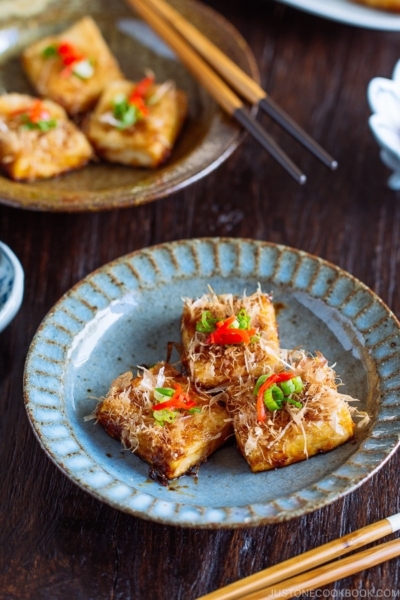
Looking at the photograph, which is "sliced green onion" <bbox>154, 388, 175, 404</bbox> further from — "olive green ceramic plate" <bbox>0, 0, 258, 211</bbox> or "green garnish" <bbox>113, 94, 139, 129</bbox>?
"green garnish" <bbox>113, 94, 139, 129</bbox>

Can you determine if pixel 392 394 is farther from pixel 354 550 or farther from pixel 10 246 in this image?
pixel 10 246

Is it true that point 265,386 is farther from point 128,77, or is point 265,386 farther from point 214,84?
point 128,77

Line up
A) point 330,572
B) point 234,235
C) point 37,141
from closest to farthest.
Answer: point 330,572 → point 234,235 → point 37,141

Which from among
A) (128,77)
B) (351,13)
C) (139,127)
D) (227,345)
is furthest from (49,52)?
(227,345)

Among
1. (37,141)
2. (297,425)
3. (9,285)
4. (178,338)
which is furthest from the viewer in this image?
(37,141)

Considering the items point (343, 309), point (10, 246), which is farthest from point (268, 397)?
point (10, 246)

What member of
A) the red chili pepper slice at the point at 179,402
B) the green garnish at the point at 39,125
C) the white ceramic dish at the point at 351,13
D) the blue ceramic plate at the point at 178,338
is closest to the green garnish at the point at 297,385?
the blue ceramic plate at the point at 178,338
